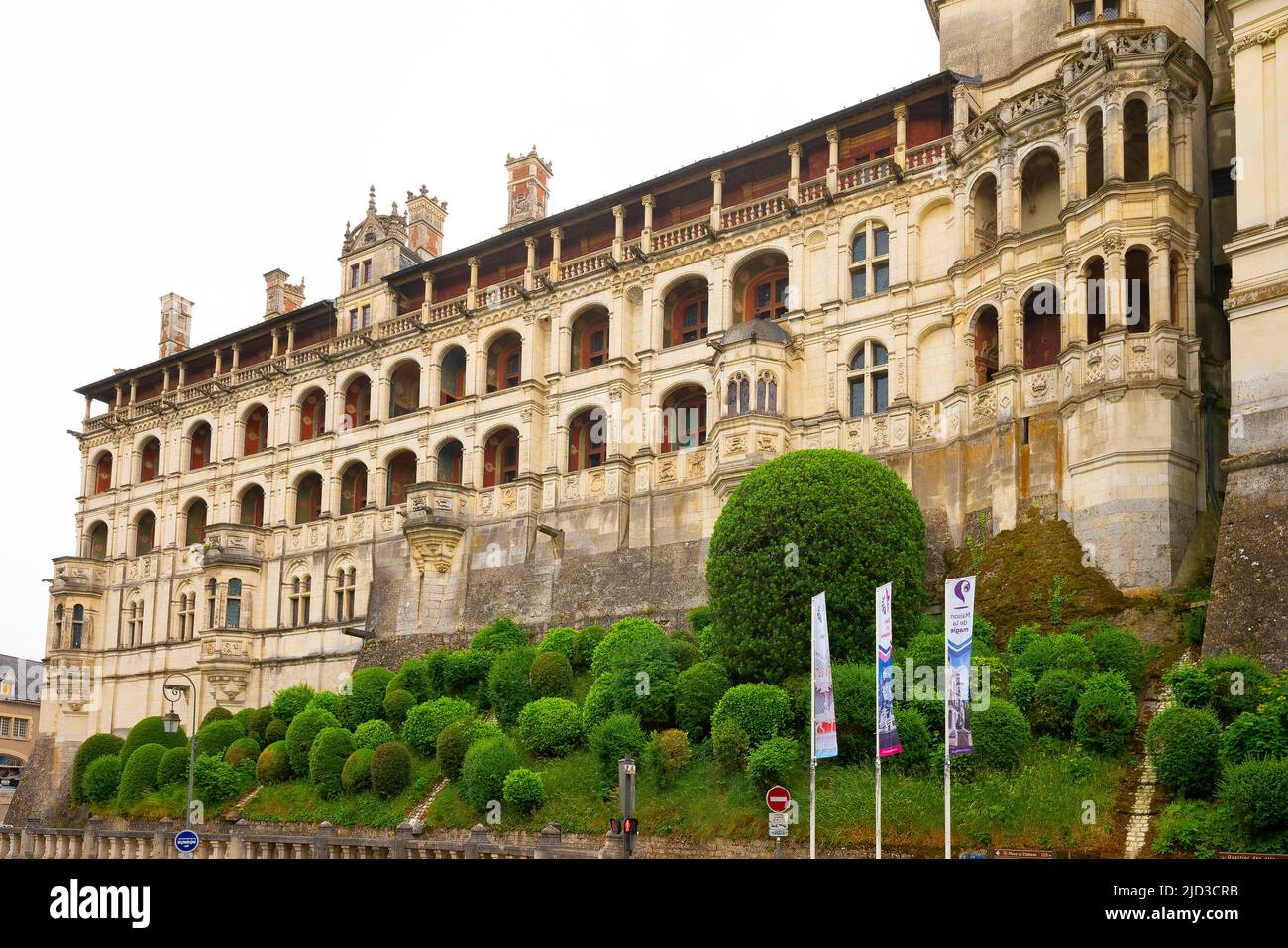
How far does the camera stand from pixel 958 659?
23.8 meters

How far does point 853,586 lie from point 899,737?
5097mm

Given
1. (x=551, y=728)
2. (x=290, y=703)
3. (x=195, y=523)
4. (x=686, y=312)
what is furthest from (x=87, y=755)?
(x=686, y=312)

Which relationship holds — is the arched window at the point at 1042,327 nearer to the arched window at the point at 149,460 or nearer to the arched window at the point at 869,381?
the arched window at the point at 869,381

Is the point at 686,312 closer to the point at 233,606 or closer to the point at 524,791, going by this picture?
the point at 524,791

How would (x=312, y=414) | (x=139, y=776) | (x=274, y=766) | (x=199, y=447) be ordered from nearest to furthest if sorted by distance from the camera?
1. (x=274, y=766)
2. (x=139, y=776)
3. (x=312, y=414)
4. (x=199, y=447)

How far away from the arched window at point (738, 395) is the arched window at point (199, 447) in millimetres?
34761

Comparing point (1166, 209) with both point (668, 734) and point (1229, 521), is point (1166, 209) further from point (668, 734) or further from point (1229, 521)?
point (668, 734)

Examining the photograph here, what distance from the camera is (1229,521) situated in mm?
30469

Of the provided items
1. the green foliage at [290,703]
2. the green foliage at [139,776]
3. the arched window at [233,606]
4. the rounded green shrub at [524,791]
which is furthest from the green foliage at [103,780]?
the rounded green shrub at [524,791]

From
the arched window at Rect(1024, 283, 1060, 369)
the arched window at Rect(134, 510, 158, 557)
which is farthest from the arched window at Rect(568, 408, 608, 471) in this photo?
the arched window at Rect(134, 510, 158, 557)

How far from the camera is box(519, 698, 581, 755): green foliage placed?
3594 centimetres

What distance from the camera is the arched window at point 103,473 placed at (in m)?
71.9

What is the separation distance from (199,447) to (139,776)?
83.3ft

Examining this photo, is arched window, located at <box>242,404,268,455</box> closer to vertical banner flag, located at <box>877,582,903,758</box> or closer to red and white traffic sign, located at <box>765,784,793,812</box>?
vertical banner flag, located at <box>877,582,903,758</box>
